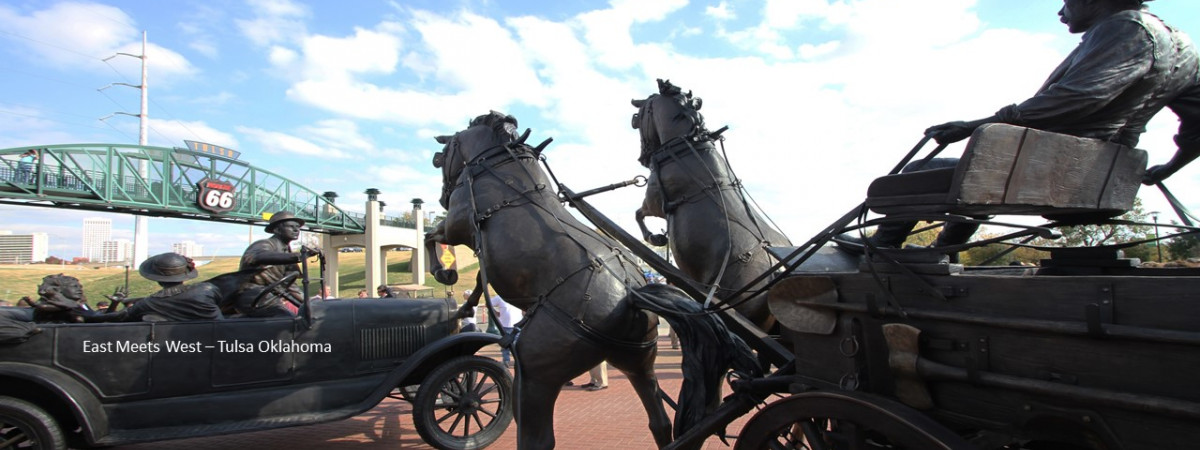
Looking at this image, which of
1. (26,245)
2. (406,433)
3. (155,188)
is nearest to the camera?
(406,433)

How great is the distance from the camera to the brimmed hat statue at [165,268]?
5.09m

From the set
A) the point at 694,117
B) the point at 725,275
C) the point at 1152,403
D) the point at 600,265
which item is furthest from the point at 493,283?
the point at 1152,403

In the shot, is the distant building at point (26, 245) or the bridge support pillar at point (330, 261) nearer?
the bridge support pillar at point (330, 261)

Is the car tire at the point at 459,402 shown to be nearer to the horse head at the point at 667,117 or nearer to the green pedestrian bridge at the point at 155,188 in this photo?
the horse head at the point at 667,117

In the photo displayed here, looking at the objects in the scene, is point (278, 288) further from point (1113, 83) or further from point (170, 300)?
point (1113, 83)

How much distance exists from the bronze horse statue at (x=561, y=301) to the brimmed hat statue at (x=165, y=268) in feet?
9.48

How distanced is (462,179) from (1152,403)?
3.50 metres

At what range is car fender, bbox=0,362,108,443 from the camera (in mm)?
4082

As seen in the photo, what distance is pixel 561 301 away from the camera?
3334mm

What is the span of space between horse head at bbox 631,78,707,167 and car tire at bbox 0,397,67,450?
4643 millimetres

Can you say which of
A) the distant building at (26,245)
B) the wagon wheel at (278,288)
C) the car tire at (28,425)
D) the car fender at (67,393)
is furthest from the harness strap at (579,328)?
the distant building at (26,245)

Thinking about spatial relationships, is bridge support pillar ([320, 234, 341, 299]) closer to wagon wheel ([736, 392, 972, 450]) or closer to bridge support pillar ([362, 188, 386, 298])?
bridge support pillar ([362, 188, 386, 298])

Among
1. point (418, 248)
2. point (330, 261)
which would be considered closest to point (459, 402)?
point (418, 248)

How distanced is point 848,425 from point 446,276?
3091mm
